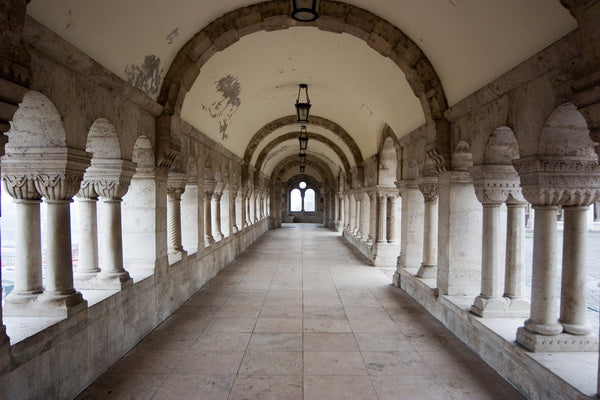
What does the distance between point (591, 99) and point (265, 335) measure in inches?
154

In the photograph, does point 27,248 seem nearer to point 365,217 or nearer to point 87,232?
point 87,232

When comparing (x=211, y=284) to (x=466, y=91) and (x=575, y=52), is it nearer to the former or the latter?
(x=466, y=91)

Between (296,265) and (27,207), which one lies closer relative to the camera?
(27,207)

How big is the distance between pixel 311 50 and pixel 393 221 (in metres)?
5.12

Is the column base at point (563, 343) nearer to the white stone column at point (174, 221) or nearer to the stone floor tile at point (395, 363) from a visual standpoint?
the stone floor tile at point (395, 363)

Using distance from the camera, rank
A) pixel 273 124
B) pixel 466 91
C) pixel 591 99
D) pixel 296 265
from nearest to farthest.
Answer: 1. pixel 591 99
2. pixel 466 91
3. pixel 296 265
4. pixel 273 124

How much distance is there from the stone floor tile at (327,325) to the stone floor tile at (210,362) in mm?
1135

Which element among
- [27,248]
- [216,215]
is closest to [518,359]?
[27,248]

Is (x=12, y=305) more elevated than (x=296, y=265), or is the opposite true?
(x=12, y=305)

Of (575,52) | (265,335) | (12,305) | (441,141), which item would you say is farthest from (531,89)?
(12,305)

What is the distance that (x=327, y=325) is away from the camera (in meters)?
5.27

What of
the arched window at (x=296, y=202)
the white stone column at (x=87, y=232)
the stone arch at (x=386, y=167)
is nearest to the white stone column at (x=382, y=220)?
the stone arch at (x=386, y=167)

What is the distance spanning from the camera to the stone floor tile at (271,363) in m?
3.85

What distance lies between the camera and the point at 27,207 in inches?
128
